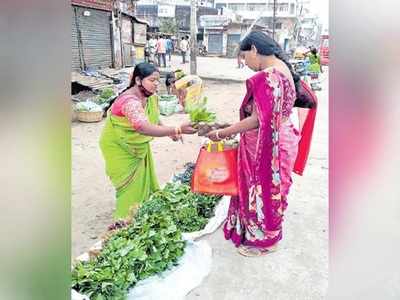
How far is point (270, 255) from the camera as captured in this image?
1967 mm

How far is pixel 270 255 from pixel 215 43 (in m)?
5.37

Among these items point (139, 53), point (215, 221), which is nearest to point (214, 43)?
point (139, 53)

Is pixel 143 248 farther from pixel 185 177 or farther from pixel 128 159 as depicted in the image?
pixel 185 177

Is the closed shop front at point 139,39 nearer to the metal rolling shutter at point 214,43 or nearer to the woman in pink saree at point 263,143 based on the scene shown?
the woman in pink saree at point 263,143

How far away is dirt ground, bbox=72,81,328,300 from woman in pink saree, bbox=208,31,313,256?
0.38ft

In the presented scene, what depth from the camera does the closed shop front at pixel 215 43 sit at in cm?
629

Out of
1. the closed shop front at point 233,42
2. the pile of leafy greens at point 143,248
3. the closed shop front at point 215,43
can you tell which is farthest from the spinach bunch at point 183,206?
the closed shop front at point 215,43

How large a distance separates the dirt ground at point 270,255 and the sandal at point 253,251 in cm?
3

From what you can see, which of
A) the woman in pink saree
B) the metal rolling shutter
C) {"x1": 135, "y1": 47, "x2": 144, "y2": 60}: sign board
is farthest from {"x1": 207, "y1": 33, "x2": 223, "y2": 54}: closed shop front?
the woman in pink saree

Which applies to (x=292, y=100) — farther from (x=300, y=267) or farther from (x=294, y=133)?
(x=300, y=267)

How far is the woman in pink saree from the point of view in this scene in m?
1.75
